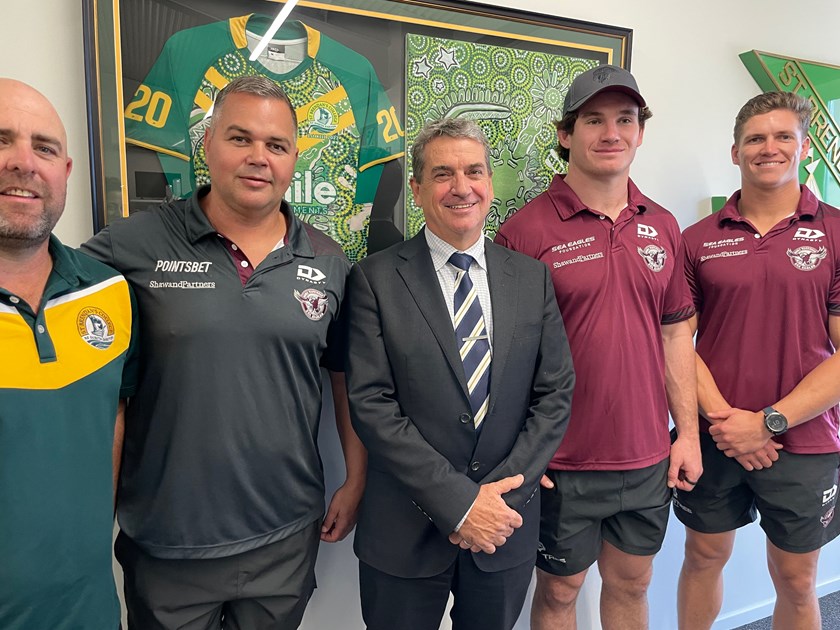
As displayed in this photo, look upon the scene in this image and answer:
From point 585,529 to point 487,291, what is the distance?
0.80 m

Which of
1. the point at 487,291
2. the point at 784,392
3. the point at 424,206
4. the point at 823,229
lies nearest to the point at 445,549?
the point at 487,291

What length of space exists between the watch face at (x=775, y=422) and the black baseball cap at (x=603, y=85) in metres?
1.06

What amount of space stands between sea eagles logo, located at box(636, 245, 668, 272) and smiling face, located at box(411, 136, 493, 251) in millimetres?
547

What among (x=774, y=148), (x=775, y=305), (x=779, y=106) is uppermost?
(x=779, y=106)

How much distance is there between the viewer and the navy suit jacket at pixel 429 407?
4.57 feet

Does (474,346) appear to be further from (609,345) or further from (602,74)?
(602,74)

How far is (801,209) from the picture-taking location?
1910 mm

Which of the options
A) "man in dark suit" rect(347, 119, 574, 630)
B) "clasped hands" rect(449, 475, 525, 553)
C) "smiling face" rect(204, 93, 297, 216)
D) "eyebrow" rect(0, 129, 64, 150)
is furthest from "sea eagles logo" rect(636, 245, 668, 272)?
"eyebrow" rect(0, 129, 64, 150)

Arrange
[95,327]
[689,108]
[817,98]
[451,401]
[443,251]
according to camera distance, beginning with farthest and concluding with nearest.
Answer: [817,98]
[689,108]
[443,251]
[451,401]
[95,327]

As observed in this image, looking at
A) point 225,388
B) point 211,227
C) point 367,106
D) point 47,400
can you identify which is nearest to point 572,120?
point 367,106

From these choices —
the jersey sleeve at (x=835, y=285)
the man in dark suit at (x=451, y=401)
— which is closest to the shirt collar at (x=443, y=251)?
the man in dark suit at (x=451, y=401)

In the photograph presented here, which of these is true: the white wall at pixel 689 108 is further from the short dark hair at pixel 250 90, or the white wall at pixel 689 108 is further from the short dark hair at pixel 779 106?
the short dark hair at pixel 250 90

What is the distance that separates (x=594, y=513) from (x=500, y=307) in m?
0.72

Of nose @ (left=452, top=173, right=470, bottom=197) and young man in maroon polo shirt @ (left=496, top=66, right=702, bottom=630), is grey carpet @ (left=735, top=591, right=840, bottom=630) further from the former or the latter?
nose @ (left=452, top=173, right=470, bottom=197)
